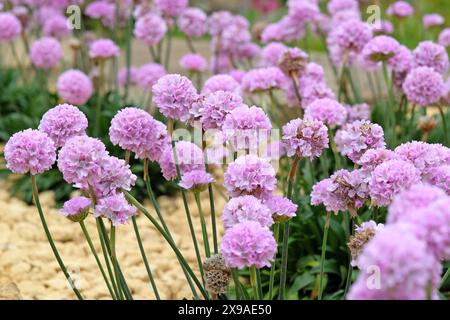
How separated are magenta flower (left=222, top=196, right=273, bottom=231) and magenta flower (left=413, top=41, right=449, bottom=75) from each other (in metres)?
1.62

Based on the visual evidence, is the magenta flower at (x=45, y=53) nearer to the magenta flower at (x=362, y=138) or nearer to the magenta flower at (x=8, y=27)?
the magenta flower at (x=8, y=27)

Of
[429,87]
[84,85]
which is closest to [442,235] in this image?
[429,87]

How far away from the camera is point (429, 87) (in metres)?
2.76

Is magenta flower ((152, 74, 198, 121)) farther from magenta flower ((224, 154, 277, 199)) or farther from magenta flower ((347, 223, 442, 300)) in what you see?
magenta flower ((347, 223, 442, 300))

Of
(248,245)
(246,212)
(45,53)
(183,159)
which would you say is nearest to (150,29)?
(45,53)

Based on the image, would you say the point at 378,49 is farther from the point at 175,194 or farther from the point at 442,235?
the point at 442,235

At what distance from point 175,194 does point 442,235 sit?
289 centimetres

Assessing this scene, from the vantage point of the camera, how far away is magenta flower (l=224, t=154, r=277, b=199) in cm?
167

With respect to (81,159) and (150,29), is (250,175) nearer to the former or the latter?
(81,159)

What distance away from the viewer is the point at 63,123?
1838mm

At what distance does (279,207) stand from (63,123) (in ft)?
1.85

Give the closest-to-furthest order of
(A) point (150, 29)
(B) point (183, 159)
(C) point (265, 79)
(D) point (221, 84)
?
(B) point (183, 159), (D) point (221, 84), (C) point (265, 79), (A) point (150, 29)

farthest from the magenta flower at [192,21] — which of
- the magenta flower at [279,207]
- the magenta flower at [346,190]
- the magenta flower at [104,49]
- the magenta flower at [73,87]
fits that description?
the magenta flower at [279,207]

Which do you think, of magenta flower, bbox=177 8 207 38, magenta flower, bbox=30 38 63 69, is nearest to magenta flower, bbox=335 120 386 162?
magenta flower, bbox=177 8 207 38
